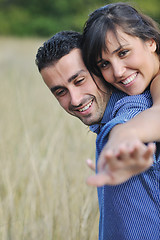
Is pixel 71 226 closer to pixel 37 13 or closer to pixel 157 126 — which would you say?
pixel 157 126

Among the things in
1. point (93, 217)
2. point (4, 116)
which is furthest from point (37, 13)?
point (93, 217)

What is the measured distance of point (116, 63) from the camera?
3.34ft

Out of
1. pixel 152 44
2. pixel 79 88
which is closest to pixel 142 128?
pixel 79 88

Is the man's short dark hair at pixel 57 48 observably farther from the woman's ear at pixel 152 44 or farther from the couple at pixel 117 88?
the woman's ear at pixel 152 44

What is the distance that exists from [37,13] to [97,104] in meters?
18.1

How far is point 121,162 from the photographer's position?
607 millimetres

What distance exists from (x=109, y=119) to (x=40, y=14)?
715 inches

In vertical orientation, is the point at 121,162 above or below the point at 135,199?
above

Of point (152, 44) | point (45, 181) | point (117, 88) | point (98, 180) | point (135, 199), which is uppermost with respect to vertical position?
point (152, 44)

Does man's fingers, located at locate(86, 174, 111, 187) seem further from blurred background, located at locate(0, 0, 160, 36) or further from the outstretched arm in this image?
blurred background, located at locate(0, 0, 160, 36)

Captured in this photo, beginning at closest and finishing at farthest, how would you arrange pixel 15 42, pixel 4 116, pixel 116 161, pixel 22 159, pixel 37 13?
pixel 116 161 < pixel 22 159 < pixel 4 116 < pixel 15 42 < pixel 37 13

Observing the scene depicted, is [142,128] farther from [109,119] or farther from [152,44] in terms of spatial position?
[152,44]

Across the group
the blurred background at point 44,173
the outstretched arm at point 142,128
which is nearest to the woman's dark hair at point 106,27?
the blurred background at point 44,173

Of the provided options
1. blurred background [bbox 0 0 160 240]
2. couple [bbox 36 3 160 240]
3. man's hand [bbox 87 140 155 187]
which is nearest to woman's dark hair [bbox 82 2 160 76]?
couple [bbox 36 3 160 240]
